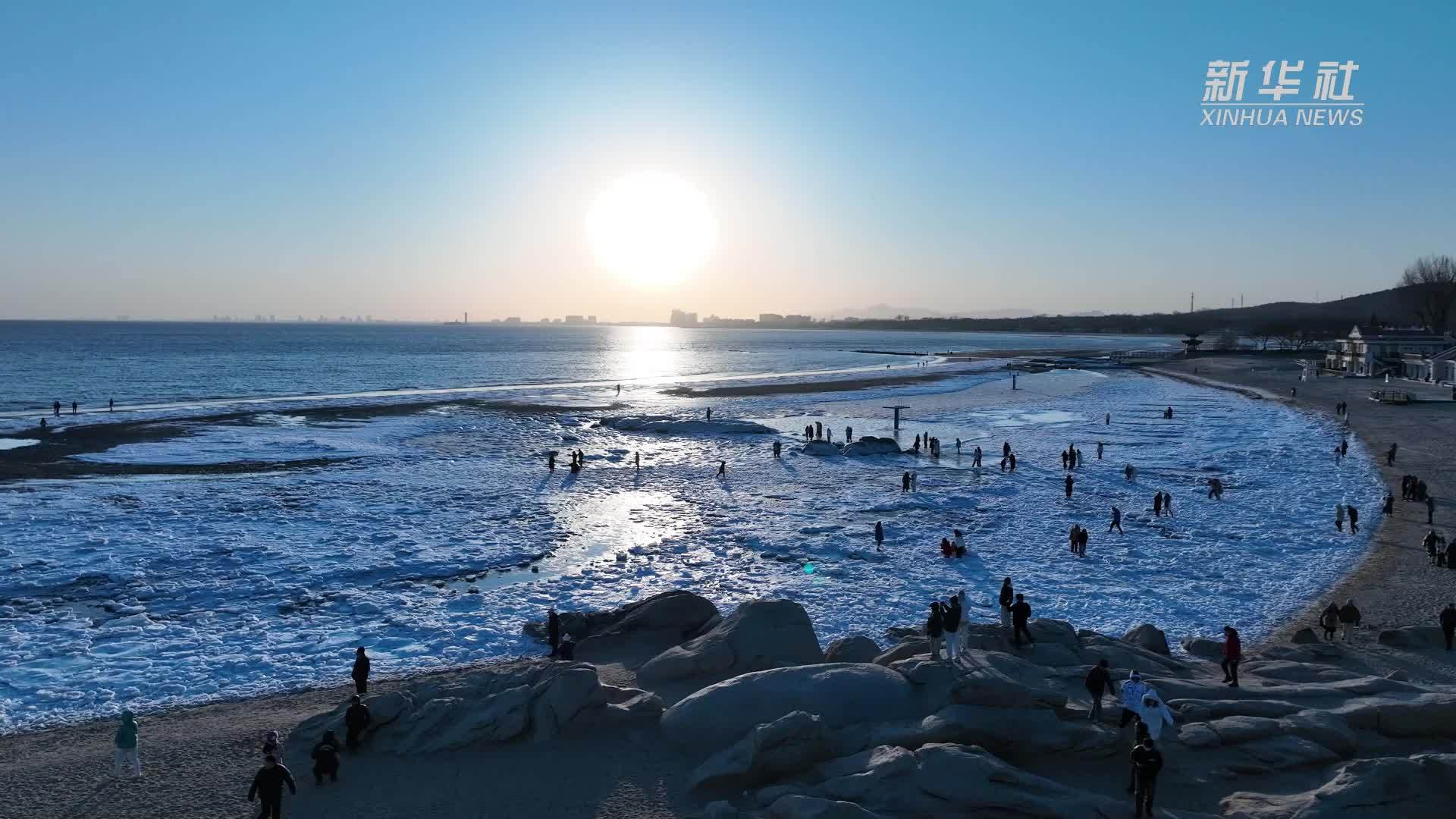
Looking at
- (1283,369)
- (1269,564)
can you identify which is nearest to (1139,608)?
(1269,564)

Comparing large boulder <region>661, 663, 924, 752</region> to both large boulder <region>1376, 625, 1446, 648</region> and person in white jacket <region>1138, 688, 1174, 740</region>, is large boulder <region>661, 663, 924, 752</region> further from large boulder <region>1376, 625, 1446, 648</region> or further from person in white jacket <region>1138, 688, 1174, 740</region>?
large boulder <region>1376, 625, 1446, 648</region>

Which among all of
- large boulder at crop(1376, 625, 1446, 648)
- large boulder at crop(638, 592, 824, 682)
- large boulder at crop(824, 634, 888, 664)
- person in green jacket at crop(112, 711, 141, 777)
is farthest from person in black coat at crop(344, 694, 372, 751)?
large boulder at crop(1376, 625, 1446, 648)

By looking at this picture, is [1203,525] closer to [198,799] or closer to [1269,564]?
[1269,564]

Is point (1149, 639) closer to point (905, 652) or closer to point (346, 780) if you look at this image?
point (905, 652)

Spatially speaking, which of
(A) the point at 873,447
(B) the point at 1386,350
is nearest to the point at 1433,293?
(B) the point at 1386,350

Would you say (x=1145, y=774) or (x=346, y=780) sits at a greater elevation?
(x=1145, y=774)

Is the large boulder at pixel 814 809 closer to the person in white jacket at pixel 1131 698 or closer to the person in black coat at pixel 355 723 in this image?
the person in white jacket at pixel 1131 698
